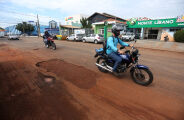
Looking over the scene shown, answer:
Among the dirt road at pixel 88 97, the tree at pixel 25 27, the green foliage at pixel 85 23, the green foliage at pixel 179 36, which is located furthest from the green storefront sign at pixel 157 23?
the tree at pixel 25 27

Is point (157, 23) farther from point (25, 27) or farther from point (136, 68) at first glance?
point (25, 27)

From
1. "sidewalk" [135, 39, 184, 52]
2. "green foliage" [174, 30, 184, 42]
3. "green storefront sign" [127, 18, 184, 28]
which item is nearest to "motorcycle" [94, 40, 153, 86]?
"sidewalk" [135, 39, 184, 52]

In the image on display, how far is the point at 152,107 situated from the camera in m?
2.24

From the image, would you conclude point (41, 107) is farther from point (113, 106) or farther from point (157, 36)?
point (157, 36)

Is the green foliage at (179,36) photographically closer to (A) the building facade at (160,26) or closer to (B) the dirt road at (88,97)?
(A) the building facade at (160,26)

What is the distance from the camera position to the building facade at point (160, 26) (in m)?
17.1

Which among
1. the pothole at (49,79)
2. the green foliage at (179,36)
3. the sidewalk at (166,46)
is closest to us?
the pothole at (49,79)

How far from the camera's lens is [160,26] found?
18.6m

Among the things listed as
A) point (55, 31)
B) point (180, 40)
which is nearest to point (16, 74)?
point (180, 40)

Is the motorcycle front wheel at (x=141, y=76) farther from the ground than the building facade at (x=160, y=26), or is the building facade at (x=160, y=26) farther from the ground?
the building facade at (x=160, y=26)

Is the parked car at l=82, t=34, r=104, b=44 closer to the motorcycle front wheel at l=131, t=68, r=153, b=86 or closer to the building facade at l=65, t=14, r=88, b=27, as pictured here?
the motorcycle front wheel at l=131, t=68, r=153, b=86

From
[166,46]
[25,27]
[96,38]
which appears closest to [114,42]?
[96,38]

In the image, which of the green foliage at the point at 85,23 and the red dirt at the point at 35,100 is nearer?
the red dirt at the point at 35,100

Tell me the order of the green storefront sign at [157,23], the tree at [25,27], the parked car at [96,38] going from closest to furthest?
the parked car at [96,38] < the green storefront sign at [157,23] < the tree at [25,27]
